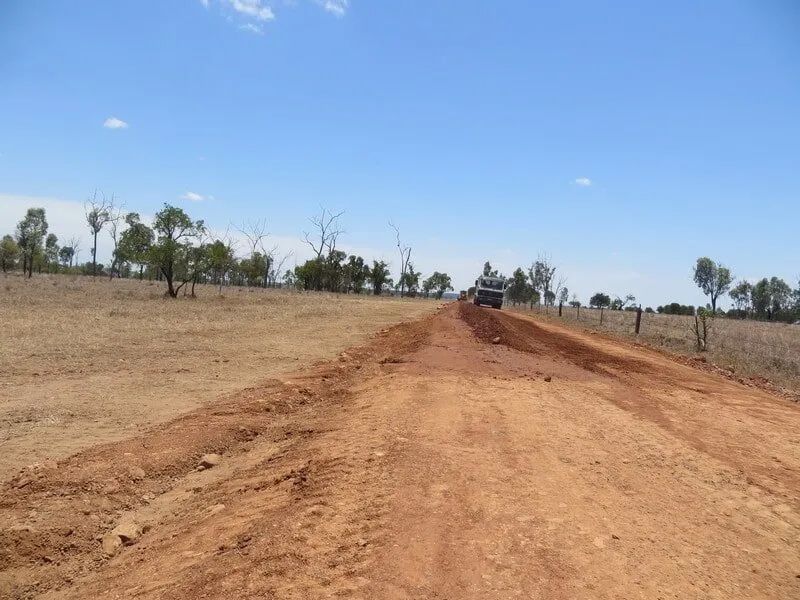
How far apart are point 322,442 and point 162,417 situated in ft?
8.65

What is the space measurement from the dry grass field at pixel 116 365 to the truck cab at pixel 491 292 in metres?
23.6

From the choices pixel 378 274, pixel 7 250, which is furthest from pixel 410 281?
pixel 7 250

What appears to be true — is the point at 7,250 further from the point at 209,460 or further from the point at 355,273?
the point at 209,460

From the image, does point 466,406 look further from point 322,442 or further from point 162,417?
point 162,417

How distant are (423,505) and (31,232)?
66397mm

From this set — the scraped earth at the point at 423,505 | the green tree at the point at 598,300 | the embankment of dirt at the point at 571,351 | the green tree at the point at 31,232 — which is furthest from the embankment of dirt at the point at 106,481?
the green tree at the point at 598,300

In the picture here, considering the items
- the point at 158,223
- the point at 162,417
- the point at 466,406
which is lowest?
the point at 162,417

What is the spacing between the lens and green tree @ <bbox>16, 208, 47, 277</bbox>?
54844 mm

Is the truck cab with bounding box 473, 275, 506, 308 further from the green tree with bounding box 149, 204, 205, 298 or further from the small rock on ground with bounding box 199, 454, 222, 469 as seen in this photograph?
the small rock on ground with bounding box 199, 454, 222, 469

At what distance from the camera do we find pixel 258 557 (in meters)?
3.62

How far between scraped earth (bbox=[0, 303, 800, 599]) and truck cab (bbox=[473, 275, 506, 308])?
113 ft

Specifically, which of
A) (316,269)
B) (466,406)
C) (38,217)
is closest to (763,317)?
(316,269)

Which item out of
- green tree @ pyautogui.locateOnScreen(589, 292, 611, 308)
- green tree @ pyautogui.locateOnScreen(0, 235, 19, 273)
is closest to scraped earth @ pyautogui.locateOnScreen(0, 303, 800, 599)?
green tree @ pyautogui.locateOnScreen(0, 235, 19, 273)

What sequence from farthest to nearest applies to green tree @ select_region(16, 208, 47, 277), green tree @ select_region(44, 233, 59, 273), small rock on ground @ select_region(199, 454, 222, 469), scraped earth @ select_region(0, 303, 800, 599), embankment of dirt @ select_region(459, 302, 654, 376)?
green tree @ select_region(44, 233, 59, 273), green tree @ select_region(16, 208, 47, 277), embankment of dirt @ select_region(459, 302, 654, 376), small rock on ground @ select_region(199, 454, 222, 469), scraped earth @ select_region(0, 303, 800, 599)
